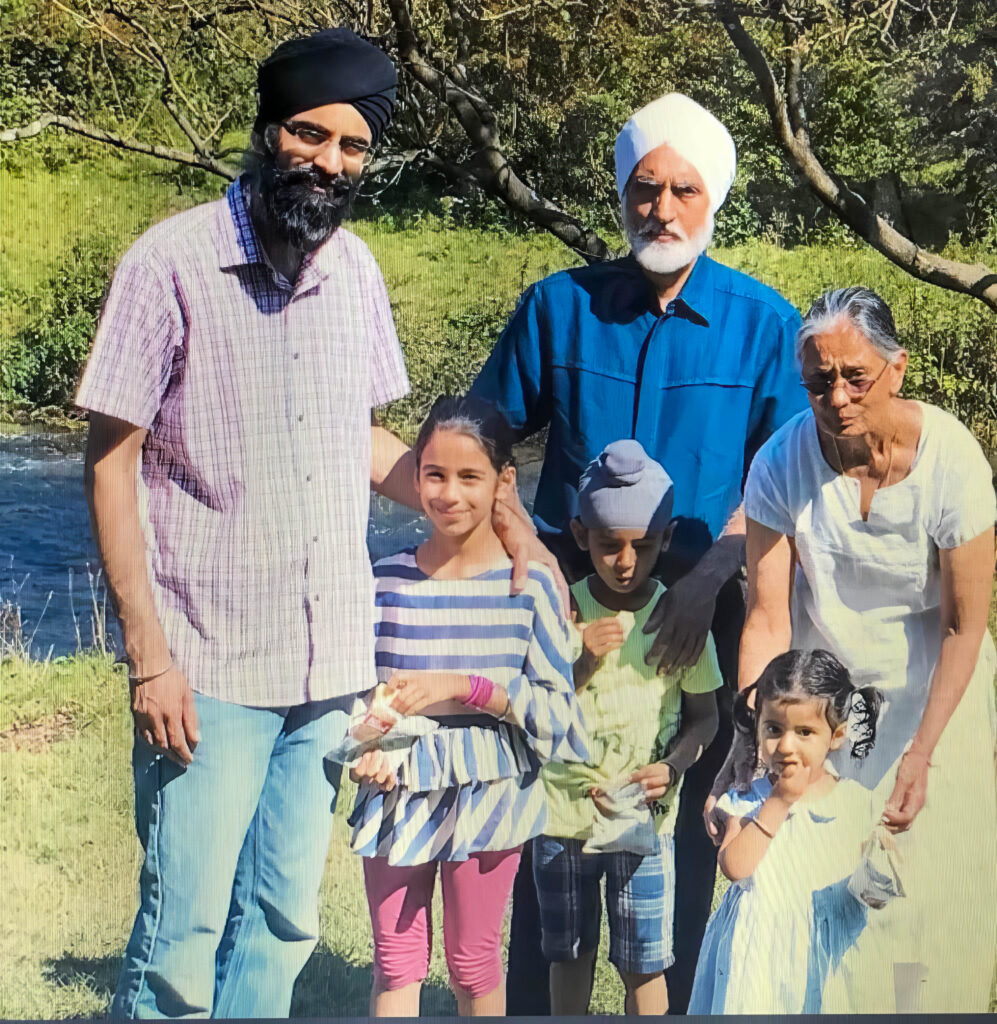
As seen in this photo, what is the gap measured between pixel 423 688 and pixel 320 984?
88 cm

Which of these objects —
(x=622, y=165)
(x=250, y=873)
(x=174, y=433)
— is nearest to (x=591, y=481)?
(x=622, y=165)

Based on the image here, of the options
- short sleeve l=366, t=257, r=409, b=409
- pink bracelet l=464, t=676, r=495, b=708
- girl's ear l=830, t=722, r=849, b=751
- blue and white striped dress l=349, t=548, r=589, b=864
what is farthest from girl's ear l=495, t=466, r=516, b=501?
girl's ear l=830, t=722, r=849, b=751

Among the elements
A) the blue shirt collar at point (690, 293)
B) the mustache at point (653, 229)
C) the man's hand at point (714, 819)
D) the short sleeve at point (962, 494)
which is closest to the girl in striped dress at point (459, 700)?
the man's hand at point (714, 819)

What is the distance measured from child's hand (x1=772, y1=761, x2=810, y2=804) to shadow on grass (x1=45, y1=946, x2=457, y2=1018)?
3.48 ft

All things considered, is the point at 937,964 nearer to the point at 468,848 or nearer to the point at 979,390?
the point at 468,848

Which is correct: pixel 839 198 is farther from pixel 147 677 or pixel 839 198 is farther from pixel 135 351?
pixel 147 677

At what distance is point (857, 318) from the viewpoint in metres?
3.37

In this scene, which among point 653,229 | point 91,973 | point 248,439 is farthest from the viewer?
point 91,973

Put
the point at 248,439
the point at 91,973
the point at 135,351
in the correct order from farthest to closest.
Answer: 1. the point at 91,973
2. the point at 248,439
3. the point at 135,351

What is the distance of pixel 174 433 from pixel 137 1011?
1530mm

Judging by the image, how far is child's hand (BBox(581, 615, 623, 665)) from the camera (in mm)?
3361

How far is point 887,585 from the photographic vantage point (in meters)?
3.38

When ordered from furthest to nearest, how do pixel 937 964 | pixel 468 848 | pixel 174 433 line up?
pixel 937 964 < pixel 468 848 < pixel 174 433

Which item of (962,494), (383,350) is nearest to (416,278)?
(383,350)
